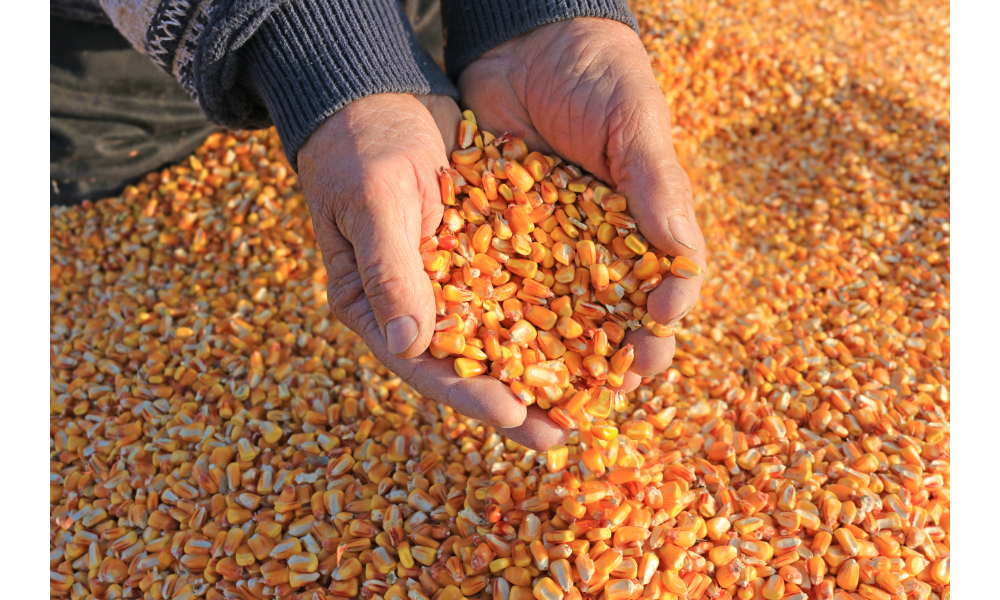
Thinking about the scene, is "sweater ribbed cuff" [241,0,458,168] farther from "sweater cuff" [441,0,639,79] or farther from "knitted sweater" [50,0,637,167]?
"sweater cuff" [441,0,639,79]

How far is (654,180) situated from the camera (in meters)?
1.90

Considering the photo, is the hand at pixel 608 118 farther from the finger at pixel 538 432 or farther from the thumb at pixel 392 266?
the thumb at pixel 392 266

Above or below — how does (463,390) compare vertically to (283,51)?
below

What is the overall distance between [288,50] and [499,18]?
712mm

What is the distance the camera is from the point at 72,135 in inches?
113

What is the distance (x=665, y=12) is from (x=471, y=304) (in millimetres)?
2426

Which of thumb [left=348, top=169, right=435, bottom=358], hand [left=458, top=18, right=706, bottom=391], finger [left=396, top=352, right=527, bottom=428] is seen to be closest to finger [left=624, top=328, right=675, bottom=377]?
hand [left=458, top=18, right=706, bottom=391]

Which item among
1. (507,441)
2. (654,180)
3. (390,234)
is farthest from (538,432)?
(654,180)

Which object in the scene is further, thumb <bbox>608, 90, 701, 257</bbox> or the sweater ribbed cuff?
the sweater ribbed cuff

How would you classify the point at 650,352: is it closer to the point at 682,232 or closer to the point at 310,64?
the point at 682,232

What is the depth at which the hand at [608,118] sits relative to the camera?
6.16 feet

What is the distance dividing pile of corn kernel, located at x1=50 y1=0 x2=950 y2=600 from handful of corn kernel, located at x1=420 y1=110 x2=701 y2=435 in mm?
208

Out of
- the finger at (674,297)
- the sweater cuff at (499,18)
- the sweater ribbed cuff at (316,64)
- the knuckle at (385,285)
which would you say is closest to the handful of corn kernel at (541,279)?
the finger at (674,297)

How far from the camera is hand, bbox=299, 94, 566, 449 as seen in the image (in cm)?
168
